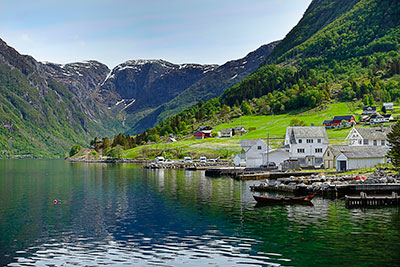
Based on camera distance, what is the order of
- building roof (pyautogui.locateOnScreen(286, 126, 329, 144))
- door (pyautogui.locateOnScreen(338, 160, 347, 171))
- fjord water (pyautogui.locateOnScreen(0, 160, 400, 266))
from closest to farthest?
fjord water (pyautogui.locateOnScreen(0, 160, 400, 266))
door (pyautogui.locateOnScreen(338, 160, 347, 171))
building roof (pyautogui.locateOnScreen(286, 126, 329, 144))

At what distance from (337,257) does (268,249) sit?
618cm

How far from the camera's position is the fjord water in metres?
36.7

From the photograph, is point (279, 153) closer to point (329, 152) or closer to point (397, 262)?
point (329, 152)

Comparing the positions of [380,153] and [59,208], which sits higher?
[380,153]

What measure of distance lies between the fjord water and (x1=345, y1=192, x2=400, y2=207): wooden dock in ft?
6.08

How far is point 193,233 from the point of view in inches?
1821

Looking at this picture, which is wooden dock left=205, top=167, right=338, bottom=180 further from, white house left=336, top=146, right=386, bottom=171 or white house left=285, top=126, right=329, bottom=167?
white house left=285, top=126, right=329, bottom=167

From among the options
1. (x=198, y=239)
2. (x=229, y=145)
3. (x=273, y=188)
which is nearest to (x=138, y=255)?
(x=198, y=239)

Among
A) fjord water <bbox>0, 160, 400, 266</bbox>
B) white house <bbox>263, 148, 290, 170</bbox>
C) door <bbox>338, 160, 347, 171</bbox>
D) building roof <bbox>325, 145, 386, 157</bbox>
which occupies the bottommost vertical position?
fjord water <bbox>0, 160, 400, 266</bbox>

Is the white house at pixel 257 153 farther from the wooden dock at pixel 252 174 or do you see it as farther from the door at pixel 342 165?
the door at pixel 342 165

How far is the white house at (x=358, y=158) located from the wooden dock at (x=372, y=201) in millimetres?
35516

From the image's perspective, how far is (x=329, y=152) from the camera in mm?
106250

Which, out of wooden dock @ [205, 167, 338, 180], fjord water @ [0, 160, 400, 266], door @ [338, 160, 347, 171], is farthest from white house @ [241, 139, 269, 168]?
fjord water @ [0, 160, 400, 266]

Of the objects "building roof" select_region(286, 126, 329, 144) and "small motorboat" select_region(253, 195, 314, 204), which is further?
"building roof" select_region(286, 126, 329, 144)
